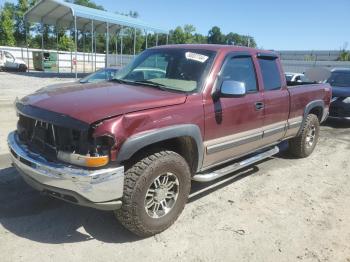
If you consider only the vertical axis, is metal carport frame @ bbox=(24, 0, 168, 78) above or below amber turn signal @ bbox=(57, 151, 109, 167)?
above

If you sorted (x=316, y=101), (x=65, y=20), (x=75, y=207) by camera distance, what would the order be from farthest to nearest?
(x=65, y=20) < (x=316, y=101) < (x=75, y=207)

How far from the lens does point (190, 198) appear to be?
15.3ft

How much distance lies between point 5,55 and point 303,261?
106ft

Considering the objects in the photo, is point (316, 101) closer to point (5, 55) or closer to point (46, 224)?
point (46, 224)

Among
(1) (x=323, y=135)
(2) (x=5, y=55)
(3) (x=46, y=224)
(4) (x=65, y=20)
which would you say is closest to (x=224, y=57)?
(3) (x=46, y=224)

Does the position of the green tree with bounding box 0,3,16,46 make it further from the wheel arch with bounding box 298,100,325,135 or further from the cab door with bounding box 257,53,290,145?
the cab door with bounding box 257,53,290,145

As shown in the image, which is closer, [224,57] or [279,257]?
[279,257]

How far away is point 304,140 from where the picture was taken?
6.62m

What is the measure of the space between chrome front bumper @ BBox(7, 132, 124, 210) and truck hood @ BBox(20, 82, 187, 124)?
458mm

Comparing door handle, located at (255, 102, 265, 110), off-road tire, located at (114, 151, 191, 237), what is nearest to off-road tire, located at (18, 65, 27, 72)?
door handle, located at (255, 102, 265, 110)

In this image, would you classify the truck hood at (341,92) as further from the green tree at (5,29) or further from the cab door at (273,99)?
the green tree at (5,29)

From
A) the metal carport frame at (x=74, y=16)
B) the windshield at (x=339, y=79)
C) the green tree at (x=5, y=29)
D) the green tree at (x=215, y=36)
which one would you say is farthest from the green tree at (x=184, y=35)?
the windshield at (x=339, y=79)

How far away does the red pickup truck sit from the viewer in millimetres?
3154

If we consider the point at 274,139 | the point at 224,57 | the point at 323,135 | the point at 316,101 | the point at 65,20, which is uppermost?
the point at 65,20
